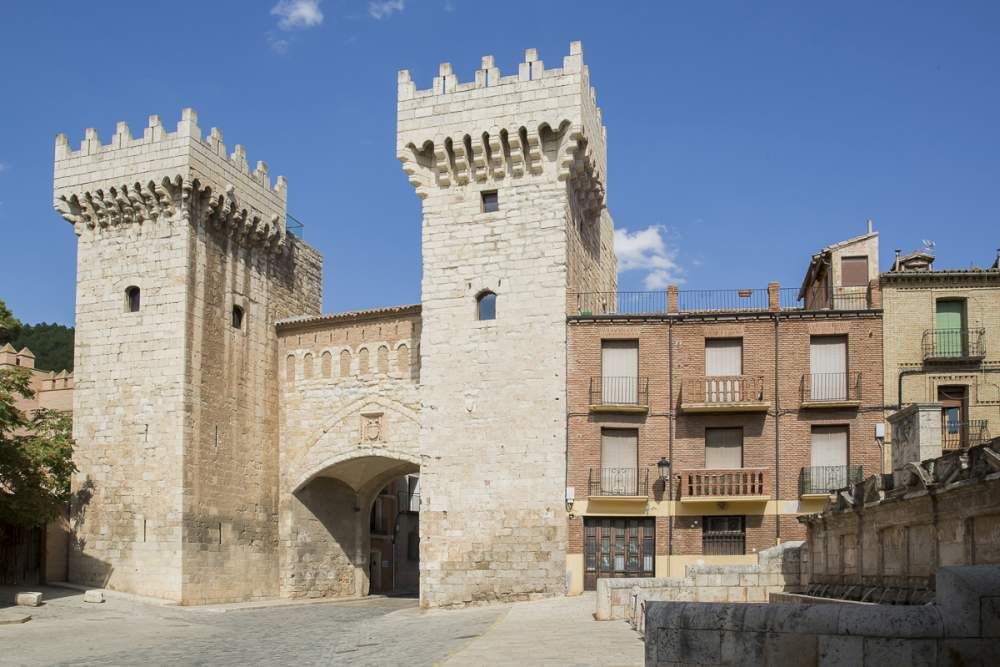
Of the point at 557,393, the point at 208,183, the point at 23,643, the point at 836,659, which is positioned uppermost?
the point at 208,183

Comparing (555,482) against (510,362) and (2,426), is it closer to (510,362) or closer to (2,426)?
(510,362)

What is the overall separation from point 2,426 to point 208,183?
998 centimetres

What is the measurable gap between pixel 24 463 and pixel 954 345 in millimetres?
25404

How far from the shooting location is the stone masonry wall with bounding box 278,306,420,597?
3441 centimetres

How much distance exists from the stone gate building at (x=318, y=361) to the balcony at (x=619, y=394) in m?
0.97

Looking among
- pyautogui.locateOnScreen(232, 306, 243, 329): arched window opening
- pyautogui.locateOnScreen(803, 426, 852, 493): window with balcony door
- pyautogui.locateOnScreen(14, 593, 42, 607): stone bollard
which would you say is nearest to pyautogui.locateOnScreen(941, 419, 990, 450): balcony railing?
pyautogui.locateOnScreen(803, 426, 852, 493): window with balcony door

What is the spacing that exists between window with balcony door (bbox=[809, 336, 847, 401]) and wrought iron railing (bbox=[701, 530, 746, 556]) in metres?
4.35

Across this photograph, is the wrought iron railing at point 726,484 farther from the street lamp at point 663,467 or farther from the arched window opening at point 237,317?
the arched window opening at point 237,317

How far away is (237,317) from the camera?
1407 inches

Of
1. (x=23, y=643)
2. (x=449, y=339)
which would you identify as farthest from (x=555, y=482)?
(x=23, y=643)

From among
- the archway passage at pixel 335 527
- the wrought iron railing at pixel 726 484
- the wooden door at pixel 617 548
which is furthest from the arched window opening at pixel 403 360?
the wrought iron railing at pixel 726 484

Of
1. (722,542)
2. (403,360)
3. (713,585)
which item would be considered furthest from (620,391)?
(713,585)

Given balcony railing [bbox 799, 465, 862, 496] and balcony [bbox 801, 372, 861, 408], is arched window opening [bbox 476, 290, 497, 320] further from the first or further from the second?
balcony railing [bbox 799, 465, 862, 496]

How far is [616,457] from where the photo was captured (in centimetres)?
3066
